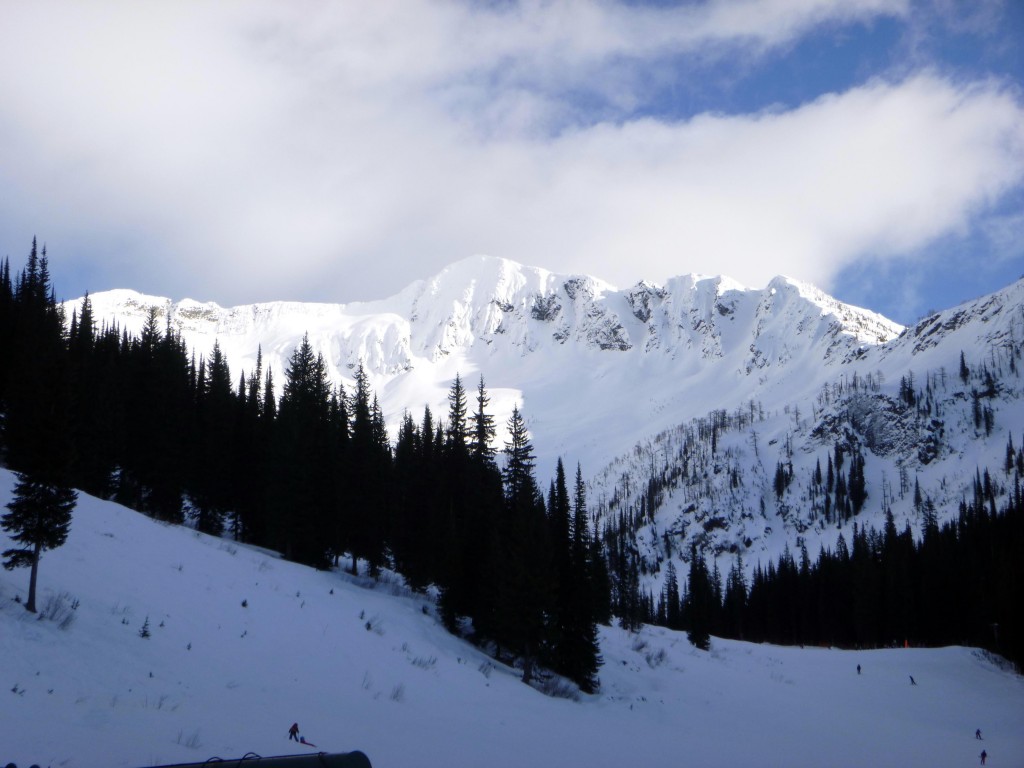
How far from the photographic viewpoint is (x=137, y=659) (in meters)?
18.3

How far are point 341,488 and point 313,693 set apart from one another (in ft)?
78.8

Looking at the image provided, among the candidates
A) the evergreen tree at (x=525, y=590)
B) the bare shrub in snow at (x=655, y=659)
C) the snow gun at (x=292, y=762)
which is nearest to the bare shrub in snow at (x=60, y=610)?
the snow gun at (x=292, y=762)

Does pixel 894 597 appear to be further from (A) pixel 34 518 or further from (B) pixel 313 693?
(A) pixel 34 518

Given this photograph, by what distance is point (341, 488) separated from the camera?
44.6 meters

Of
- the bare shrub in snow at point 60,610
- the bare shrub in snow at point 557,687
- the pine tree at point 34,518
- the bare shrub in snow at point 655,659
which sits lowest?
the bare shrub in snow at point 655,659

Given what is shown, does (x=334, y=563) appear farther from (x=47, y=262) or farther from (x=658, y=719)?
(x=47, y=262)

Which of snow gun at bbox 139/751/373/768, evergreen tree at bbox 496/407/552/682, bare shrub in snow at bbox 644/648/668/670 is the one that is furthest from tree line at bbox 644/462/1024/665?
snow gun at bbox 139/751/373/768

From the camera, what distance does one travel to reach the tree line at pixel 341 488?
3606cm

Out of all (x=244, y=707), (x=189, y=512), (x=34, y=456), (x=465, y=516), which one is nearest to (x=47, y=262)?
(x=189, y=512)

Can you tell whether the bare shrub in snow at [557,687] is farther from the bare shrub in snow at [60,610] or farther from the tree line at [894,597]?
the tree line at [894,597]

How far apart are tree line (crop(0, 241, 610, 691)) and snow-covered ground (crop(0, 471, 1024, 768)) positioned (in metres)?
2.74

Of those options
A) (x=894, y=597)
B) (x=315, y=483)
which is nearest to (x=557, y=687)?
(x=315, y=483)

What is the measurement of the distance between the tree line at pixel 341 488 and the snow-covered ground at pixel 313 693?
2.74 meters

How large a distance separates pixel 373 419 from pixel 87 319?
26.9m
